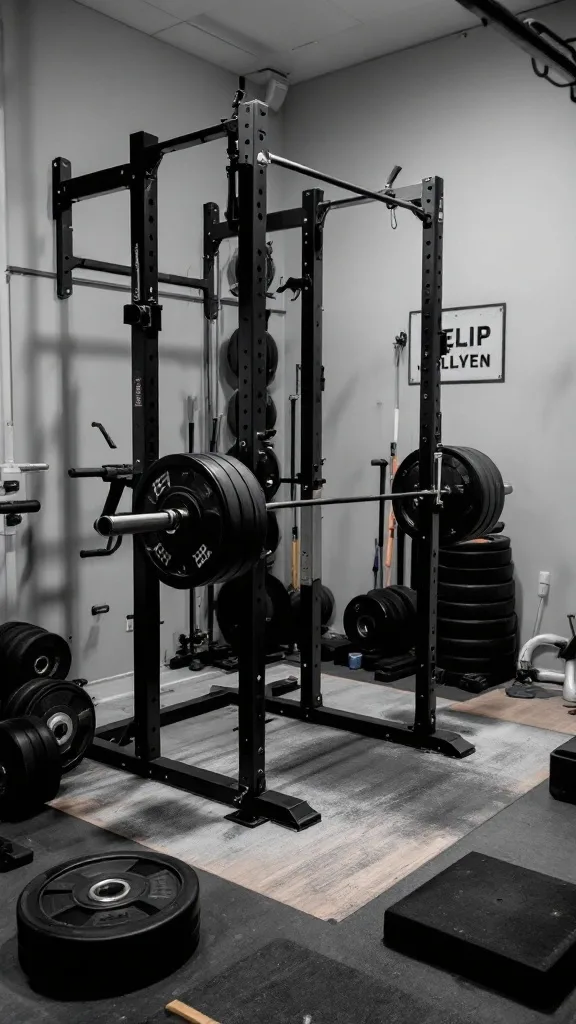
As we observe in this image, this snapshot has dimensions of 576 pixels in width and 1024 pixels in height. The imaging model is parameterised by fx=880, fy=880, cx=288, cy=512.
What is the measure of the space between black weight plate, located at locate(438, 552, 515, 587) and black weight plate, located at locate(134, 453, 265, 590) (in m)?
2.21

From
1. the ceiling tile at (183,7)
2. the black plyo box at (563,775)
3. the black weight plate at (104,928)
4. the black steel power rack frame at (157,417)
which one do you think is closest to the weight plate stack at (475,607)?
the black plyo box at (563,775)

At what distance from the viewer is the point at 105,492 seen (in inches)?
184

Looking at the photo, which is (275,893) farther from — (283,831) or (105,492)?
(105,492)

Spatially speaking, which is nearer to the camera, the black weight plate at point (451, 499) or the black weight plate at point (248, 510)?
the black weight plate at point (248, 510)

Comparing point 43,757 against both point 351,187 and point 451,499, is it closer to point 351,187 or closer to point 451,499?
A: point 451,499

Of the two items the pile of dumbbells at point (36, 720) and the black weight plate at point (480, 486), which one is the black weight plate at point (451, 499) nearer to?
the black weight plate at point (480, 486)

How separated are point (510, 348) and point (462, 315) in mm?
371

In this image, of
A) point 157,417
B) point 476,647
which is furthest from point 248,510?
point 476,647

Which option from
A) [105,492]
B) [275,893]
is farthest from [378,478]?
[275,893]

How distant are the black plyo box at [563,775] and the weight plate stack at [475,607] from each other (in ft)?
4.90

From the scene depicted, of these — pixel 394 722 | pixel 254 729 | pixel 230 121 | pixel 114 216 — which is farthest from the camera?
pixel 114 216

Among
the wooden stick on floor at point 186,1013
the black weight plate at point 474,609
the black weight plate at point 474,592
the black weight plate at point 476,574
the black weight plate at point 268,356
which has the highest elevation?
the black weight plate at point 268,356

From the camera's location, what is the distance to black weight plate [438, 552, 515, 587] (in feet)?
15.4

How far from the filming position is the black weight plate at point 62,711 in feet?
10.6
